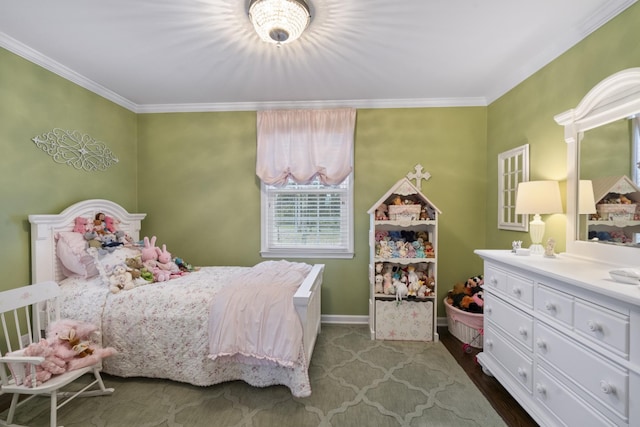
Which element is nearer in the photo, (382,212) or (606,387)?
(606,387)

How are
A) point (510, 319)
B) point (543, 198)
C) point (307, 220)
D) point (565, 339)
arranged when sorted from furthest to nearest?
point (307, 220), point (543, 198), point (510, 319), point (565, 339)

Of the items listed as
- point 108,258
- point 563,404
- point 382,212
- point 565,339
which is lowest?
point 563,404

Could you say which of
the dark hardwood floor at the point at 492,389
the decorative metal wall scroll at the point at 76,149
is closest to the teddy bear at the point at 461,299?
the dark hardwood floor at the point at 492,389

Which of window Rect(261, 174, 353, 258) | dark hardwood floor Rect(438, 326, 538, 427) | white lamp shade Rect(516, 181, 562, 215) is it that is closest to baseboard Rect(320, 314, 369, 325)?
window Rect(261, 174, 353, 258)

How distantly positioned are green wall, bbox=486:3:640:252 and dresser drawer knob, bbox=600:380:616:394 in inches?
45.9

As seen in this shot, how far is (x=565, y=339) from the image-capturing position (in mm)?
1439

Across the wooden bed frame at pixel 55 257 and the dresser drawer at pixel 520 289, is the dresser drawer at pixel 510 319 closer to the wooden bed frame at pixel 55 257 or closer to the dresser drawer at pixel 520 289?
→ the dresser drawer at pixel 520 289

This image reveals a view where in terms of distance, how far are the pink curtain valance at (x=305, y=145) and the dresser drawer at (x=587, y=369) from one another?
7.39 feet

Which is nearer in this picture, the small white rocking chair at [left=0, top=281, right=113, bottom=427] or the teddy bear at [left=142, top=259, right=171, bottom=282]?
the small white rocking chair at [left=0, top=281, right=113, bottom=427]

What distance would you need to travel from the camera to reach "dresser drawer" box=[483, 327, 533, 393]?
1715mm

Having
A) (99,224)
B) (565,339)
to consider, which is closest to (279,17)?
(565,339)

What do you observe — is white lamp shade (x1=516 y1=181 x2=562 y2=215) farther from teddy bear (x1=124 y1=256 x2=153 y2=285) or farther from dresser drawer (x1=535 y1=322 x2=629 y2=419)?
teddy bear (x1=124 y1=256 x2=153 y2=285)

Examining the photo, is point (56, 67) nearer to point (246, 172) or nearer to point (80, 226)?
point (80, 226)

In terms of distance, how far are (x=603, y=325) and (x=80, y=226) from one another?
3.81m
